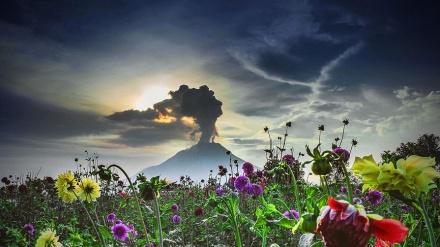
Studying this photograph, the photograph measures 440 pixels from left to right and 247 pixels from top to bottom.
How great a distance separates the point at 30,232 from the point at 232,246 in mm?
2843

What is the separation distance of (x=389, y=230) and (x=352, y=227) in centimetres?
9

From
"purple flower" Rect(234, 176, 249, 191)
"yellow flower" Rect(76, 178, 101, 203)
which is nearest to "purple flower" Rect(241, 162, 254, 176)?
"purple flower" Rect(234, 176, 249, 191)

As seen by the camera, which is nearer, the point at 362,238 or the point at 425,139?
the point at 362,238

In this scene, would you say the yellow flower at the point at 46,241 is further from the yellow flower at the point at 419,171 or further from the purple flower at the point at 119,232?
the yellow flower at the point at 419,171

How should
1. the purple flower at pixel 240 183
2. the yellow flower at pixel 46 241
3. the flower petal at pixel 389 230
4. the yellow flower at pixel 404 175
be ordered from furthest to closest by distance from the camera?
the purple flower at pixel 240 183 < the yellow flower at pixel 46 241 < the yellow flower at pixel 404 175 < the flower petal at pixel 389 230

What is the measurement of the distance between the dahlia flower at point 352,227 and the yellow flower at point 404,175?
0.32 meters

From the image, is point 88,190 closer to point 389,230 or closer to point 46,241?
point 46,241

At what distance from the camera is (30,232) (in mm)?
4730

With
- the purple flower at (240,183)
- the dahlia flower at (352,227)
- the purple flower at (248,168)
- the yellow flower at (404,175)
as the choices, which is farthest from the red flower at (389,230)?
the purple flower at (248,168)

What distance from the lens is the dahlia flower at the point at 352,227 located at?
771 millimetres

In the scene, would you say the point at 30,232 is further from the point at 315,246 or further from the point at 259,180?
the point at 315,246

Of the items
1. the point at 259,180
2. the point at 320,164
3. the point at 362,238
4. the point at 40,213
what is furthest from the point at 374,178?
the point at 40,213

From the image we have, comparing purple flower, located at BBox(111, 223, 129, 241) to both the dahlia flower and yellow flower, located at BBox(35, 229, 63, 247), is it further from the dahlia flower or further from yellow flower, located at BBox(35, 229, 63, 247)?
the dahlia flower

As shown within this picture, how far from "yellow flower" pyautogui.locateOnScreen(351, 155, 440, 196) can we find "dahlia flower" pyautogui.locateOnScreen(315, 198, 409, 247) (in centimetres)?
32
